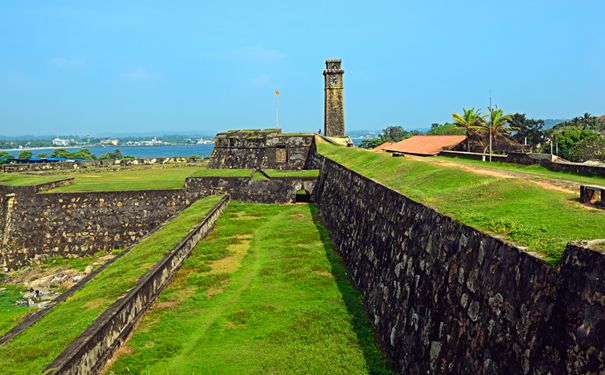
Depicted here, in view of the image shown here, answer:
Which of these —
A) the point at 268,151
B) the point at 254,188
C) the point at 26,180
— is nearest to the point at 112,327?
the point at 254,188

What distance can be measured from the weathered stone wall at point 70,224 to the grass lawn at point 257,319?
353 inches

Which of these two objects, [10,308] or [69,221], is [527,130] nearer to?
[69,221]

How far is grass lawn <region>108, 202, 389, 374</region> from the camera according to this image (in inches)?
317

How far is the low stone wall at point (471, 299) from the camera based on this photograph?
Answer: 4094 millimetres

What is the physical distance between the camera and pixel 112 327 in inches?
336

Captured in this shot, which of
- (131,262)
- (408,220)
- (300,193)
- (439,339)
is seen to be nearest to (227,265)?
(131,262)

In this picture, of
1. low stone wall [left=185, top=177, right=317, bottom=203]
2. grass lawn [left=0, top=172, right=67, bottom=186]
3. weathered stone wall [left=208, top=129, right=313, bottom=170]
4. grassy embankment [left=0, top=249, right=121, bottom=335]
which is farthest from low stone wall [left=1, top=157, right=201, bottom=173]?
low stone wall [left=185, top=177, right=317, bottom=203]

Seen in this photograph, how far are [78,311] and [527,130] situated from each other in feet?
158

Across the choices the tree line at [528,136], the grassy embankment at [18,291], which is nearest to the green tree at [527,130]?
the tree line at [528,136]

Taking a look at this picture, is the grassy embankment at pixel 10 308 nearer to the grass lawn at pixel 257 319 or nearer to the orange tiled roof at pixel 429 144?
the grass lawn at pixel 257 319

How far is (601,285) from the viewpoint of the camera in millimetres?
3895

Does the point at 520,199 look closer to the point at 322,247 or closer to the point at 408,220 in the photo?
the point at 408,220

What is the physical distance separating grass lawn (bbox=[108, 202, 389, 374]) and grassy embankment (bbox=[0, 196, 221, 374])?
85 cm

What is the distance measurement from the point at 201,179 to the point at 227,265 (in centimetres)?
1142
